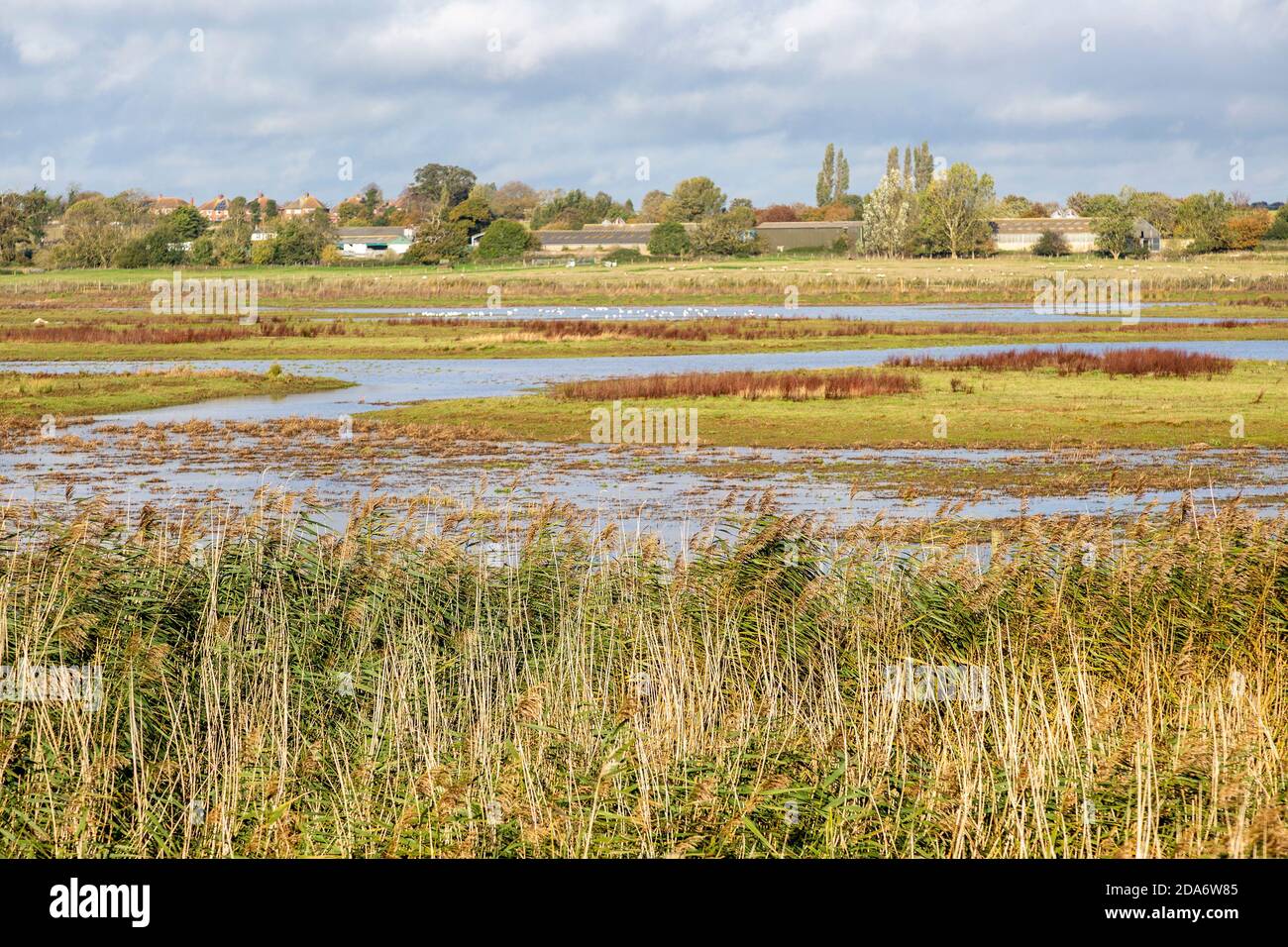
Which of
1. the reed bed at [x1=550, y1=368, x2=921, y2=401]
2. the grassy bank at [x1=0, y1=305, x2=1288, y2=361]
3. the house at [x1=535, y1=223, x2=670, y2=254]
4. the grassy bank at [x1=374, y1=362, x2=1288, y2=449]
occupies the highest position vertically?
the house at [x1=535, y1=223, x2=670, y2=254]

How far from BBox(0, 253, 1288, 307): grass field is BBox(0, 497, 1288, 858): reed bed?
253 ft

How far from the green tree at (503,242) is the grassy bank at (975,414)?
328 feet

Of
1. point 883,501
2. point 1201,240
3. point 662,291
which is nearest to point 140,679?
point 883,501

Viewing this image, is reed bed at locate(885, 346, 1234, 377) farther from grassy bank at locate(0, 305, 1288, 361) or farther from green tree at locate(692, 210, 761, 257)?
green tree at locate(692, 210, 761, 257)

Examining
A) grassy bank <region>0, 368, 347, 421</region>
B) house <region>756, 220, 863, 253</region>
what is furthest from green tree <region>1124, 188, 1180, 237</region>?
grassy bank <region>0, 368, 347, 421</region>

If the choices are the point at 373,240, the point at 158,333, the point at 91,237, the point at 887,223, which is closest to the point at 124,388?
the point at 158,333

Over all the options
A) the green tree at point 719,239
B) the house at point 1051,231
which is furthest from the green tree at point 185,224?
the house at point 1051,231

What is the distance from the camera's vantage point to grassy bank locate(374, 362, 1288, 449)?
29.5 m

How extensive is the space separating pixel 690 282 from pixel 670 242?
39544 mm

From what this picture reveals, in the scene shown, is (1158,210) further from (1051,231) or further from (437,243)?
(437,243)

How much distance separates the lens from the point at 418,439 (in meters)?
29.9

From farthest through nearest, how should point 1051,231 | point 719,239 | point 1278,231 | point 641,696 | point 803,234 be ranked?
point 803,234
point 1051,231
point 719,239
point 1278,231
point 641,696

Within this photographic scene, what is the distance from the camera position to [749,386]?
37.4m
